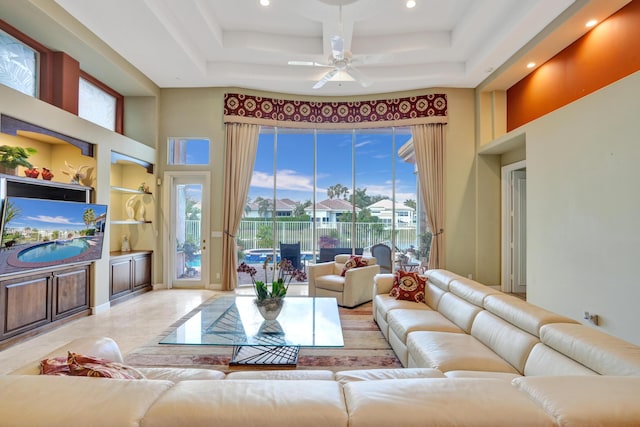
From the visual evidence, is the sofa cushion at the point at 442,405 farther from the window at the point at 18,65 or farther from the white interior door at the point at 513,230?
the white interior door at the point at 513,230

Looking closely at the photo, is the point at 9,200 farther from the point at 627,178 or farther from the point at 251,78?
the point at 627,178

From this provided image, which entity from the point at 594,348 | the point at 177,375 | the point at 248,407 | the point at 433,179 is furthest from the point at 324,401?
the point at 433,179

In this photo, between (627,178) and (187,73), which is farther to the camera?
(187,73)

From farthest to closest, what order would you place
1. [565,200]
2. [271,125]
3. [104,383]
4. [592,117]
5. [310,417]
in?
1. [271,125]
2. [565,200]
3. [592,117]
4. [104,383]
5. [310,417]

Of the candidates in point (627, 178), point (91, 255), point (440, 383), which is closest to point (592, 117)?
point (627, 178)

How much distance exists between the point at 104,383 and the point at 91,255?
4.14 metres

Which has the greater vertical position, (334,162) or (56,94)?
(56,94)

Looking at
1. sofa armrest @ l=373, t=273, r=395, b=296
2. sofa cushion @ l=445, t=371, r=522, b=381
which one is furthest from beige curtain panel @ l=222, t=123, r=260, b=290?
sofa cushion @ l=445, t=371, r=522, b=381

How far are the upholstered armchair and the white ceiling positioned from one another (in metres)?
2.97

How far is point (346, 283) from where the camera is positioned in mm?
4887

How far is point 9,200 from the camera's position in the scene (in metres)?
3.22

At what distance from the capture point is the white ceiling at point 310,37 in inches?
163

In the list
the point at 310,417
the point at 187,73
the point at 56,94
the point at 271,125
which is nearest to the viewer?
the point at 310,417

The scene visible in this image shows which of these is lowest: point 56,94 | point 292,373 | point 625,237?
point 292,373
